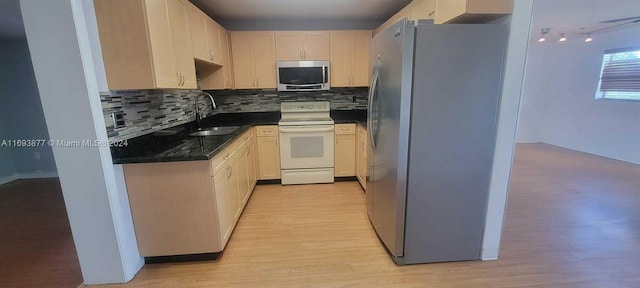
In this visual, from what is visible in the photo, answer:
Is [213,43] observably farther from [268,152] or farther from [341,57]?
[341,57]

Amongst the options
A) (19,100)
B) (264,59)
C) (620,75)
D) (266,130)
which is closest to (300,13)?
(264,59)

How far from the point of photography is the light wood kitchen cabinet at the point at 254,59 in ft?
11.7

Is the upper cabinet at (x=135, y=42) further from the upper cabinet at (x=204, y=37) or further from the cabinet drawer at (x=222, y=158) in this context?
the cabinet drawer at (x=222, y=158)

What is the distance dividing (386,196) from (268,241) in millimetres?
1115

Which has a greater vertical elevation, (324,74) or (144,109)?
(324,74)

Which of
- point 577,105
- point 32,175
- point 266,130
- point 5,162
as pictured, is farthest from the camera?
point 577,105

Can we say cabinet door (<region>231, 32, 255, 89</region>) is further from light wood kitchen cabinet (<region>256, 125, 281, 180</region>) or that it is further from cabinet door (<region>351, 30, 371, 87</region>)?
cabinet door (<region>351, 30, 371, 87</region>)

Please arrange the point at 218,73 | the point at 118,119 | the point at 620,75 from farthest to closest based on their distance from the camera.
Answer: the point at 620,75 < the point at 218,73 < the point at 118,119

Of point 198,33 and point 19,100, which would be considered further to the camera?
point 19,100

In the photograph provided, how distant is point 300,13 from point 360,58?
1018mm

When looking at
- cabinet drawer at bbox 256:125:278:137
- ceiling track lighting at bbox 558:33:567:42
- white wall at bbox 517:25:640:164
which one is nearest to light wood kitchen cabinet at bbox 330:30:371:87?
cabinet drawer at bbox 256:125:278:137

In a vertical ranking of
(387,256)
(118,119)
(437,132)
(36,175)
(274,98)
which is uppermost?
(274,98)

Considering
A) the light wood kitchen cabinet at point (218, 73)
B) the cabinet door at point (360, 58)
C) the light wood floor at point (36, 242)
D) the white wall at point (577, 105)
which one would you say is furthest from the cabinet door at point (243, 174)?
the white wall at point (577, 105)

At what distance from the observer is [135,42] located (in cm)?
171
